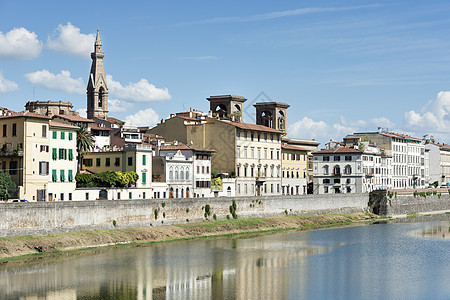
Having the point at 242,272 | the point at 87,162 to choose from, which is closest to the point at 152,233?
the point at 242,272

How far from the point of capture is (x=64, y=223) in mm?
61844

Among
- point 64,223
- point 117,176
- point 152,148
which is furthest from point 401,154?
point 64,223

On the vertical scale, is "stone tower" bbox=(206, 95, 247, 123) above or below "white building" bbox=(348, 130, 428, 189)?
above

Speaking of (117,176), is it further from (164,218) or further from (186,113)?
(186,113)

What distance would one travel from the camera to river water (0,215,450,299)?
44.3m

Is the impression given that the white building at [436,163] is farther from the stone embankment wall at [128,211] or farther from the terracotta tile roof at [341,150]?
the stone embankment wall at [128,211]

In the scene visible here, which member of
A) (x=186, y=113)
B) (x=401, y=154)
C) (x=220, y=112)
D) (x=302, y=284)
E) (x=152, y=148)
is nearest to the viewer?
(x=302, y=284)

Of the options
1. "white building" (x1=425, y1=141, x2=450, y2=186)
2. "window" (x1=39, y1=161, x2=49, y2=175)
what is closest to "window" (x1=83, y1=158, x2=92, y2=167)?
"window" (x1=39, y1=161, x2=49, y2=175)

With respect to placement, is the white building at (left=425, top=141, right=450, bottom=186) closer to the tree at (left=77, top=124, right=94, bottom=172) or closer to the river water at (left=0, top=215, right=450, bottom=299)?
the river water at (left=0, top=215, right=450, bottom=299)

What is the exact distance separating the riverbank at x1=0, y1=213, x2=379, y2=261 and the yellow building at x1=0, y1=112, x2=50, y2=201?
28.9ft

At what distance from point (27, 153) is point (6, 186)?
14.6 ft

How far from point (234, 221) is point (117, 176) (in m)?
14.6

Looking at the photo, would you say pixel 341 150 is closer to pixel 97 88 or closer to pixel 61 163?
pixel 97 88

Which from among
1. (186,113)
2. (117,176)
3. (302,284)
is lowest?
(302,284)
